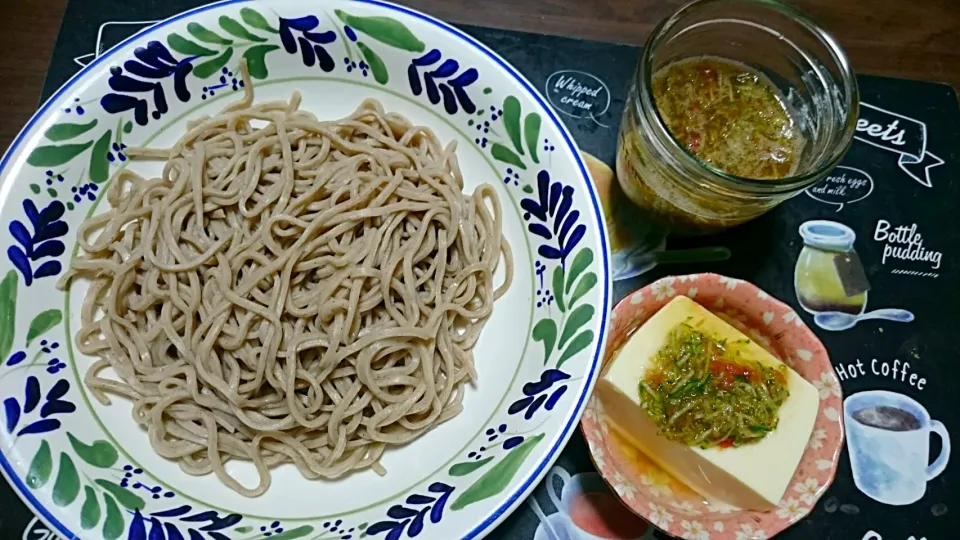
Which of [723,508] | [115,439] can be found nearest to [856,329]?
[723,508]

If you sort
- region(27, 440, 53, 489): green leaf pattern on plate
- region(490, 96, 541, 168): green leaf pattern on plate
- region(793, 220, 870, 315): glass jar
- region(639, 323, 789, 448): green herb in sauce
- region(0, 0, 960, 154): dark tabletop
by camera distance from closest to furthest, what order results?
region(27, 440, 53, 489): green leaf pattern on plate < region(639, 323, 789, 448): green herb in sauce < region(490, 96, 541, 168): green leaf pattern on plate < region(793, 220, 870, 315): glass jar < region(0, 0, 960, 154): dark tabletop

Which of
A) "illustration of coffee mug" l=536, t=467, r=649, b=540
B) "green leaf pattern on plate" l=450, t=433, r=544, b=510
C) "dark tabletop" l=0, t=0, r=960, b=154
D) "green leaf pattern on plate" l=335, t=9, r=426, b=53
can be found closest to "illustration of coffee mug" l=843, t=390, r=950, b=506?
"illustration of coffee mug" l=536, t=467, r=649, b=540

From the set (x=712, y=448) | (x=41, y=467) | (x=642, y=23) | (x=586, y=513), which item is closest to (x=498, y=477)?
(x=586, y=513)

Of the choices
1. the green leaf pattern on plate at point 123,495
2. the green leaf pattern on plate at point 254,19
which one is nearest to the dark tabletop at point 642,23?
the green leaf pattern on plate at point 254,19

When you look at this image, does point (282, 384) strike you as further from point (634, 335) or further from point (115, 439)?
point (634, 335)

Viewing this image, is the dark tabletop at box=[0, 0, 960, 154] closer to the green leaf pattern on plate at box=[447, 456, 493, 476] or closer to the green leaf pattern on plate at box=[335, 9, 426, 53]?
the green leaf pattern on plate at box=[335, 9, 426, 53]

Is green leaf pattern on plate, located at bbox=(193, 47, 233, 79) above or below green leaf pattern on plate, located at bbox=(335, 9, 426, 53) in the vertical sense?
above
